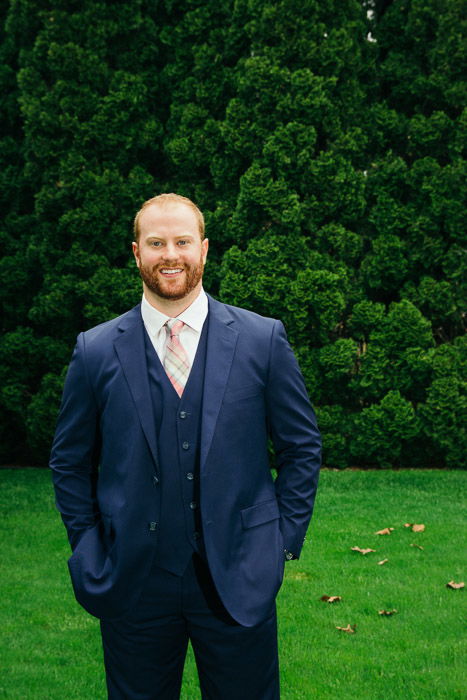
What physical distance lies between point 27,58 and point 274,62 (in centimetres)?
309

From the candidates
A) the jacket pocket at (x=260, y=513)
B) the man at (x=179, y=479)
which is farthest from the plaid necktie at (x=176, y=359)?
the jacket pocket at (x=260, y=513)

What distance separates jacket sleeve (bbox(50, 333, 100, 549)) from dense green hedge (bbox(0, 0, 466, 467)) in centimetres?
608

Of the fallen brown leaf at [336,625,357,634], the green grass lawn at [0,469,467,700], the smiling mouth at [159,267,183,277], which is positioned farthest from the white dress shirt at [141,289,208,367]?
the fallen brown leaf at [336,625,357,634]

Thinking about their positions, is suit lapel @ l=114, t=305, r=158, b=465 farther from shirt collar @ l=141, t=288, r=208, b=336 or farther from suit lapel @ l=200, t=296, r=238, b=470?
suit lapel @ l=200, t=296, r=238, b=470

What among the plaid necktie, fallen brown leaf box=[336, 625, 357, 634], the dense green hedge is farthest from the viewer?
the dense green hedge

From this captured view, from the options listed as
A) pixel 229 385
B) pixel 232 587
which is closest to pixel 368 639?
pixel 232 587

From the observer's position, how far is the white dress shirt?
8.39 ft

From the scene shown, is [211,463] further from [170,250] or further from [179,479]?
[170,250]

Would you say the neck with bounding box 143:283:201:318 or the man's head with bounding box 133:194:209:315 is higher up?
the man's head with bounding box 133:194:209:315

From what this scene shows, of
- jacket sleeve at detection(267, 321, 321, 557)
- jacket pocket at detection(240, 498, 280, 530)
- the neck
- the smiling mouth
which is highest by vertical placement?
the smiling mouth

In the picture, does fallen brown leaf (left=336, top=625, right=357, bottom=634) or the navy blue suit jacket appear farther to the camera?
fallen brown leaf (left=336, top=625, right=357, bottom=634)

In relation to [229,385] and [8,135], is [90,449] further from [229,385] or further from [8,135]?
[8,135]

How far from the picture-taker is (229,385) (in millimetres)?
2459

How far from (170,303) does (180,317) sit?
0.19 feet
